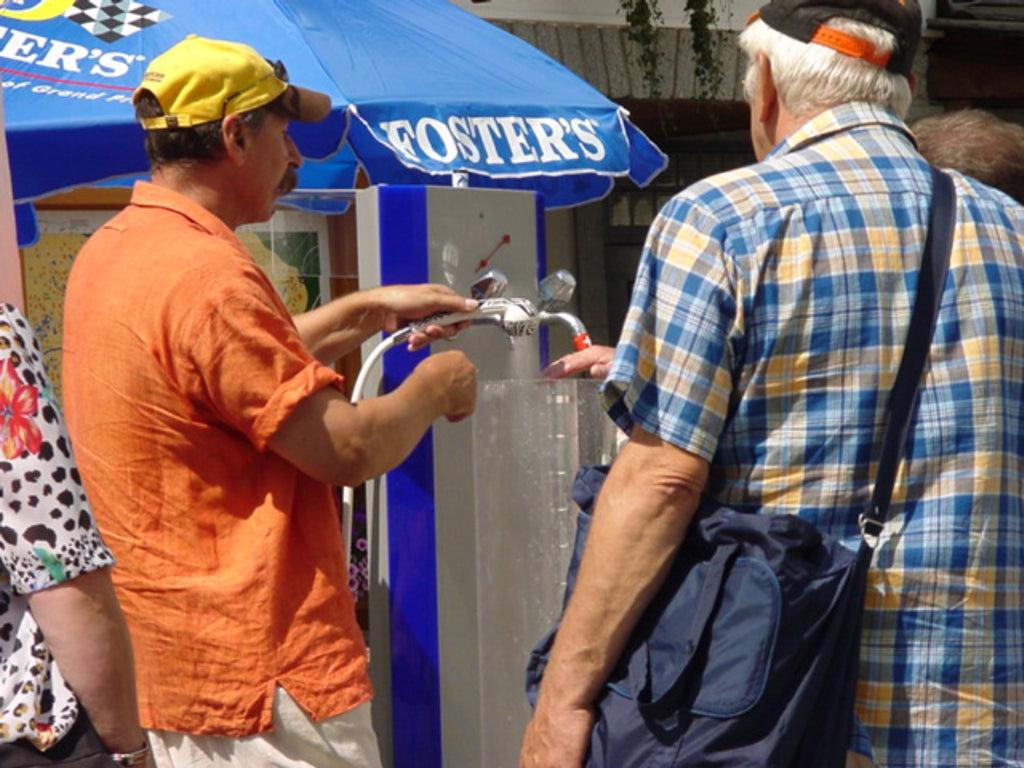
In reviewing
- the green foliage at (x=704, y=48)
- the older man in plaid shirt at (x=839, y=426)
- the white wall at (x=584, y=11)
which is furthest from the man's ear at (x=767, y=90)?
the green foliage at (x=704, y=48)

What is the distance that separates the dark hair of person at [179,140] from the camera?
94.1 inches

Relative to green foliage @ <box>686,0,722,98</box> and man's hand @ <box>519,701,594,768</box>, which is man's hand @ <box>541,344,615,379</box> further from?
green foliage @ <box>686,0,722,98</box>

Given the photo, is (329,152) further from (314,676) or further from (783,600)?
(783,600)

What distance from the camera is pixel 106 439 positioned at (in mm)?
2238

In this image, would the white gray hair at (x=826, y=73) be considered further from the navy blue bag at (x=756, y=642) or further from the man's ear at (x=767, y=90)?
the navy blue bag at (x=756, y=642)

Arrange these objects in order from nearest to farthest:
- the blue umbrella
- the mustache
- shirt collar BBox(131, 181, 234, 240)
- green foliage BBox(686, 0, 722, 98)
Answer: shirt collar BBox(131, 181, 234, 240) < the mustache < the blue umbrella < green foliage BBox(686, 0, 722, 98)

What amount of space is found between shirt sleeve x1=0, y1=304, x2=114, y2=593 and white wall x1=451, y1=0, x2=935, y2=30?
21.7ft

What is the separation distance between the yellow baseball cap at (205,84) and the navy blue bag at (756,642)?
1066mm

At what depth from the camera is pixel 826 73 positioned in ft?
6.23

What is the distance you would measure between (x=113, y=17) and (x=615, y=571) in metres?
3.16

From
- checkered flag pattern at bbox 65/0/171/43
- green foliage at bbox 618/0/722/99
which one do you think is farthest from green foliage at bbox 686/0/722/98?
checkered flag pattern at bbox 65/0/171/43

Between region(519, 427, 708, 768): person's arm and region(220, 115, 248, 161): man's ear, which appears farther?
region(220, 115, 248, 161): man's ear

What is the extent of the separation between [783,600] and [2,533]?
2.85 feet

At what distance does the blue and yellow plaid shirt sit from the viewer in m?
1.78
